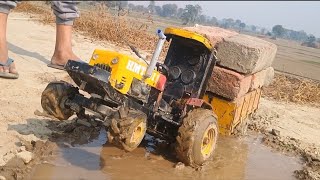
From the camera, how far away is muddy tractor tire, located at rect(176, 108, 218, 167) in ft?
13.9

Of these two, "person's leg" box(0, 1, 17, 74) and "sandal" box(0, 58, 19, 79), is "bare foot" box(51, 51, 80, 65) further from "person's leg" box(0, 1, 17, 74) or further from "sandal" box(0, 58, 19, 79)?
"person's leg" box(0, 1, 17, 74)

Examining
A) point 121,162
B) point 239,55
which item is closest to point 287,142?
point 239,55

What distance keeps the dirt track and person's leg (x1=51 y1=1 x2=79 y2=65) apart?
38 cm

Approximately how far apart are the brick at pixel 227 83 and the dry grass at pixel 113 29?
6.60 meters

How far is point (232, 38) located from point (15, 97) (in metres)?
3.21

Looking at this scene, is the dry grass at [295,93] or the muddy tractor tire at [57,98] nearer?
the muddy tractor tire at [57,98]

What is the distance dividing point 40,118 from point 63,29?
221 centimetres


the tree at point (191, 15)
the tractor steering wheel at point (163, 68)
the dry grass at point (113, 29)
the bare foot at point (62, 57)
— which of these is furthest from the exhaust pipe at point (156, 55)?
the dry grass at point (113, 29)

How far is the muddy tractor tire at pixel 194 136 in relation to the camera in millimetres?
4234

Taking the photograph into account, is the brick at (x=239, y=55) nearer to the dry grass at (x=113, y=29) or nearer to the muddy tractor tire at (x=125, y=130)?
the muddy tractor tire at (x=125, y=130)

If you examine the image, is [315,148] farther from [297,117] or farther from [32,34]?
[32,34]

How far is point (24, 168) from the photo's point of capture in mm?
3777

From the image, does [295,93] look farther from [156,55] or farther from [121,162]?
[156,55]

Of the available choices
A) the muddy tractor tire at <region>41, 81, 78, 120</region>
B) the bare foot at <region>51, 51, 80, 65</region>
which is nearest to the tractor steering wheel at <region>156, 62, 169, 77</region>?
the muddy tractor tire at <region>41, 81, 78, 120</region>
